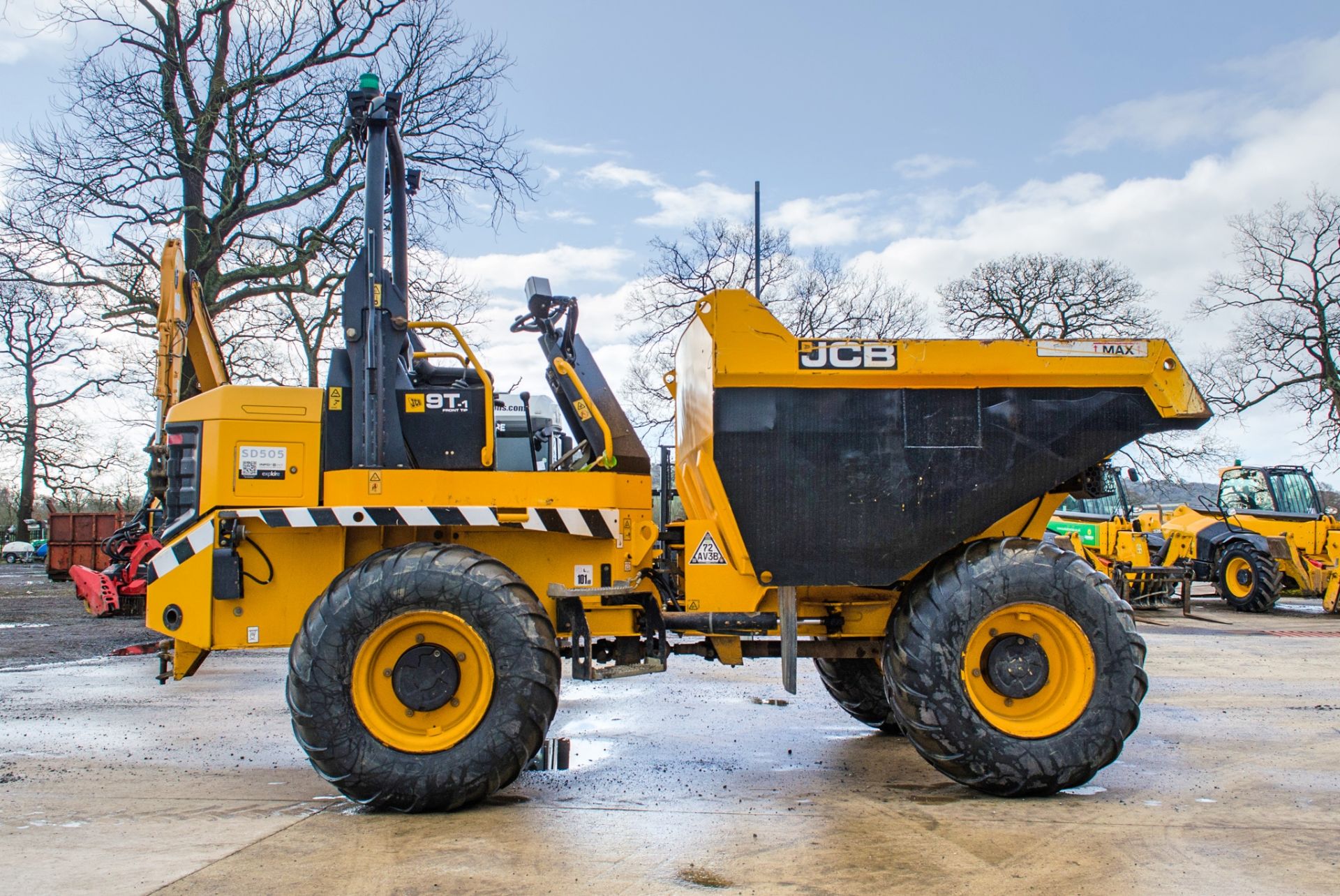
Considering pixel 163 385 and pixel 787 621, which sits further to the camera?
pixel 163 385

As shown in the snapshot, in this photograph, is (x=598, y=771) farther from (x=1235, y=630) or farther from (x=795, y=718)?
(x=1235, y=630)

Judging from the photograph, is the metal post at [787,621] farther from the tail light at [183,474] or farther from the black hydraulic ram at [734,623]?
the tail light at [183,474]

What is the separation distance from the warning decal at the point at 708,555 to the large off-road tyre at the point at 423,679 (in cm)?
88

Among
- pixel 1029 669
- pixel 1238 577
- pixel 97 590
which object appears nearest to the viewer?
pixel 1029 669

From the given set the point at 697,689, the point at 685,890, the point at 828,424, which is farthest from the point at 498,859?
the point at 697,689

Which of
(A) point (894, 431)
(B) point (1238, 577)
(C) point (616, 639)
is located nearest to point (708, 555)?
(C) point (616, 639)

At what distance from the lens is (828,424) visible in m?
5.27

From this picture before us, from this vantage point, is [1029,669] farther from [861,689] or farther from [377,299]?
[377,299]

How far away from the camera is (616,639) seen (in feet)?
19.4

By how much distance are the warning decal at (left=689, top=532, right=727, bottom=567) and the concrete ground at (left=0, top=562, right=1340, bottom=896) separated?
1.18 metres

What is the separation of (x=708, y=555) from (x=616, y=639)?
0.91 meters

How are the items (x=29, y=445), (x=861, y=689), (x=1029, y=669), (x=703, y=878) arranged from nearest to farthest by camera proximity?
(x=703, y=878) < (x=1029, y=669) < (x=861, y=689) < (x=29, y=445)

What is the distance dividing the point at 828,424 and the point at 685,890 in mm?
2470

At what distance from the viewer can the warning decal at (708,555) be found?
539cm
